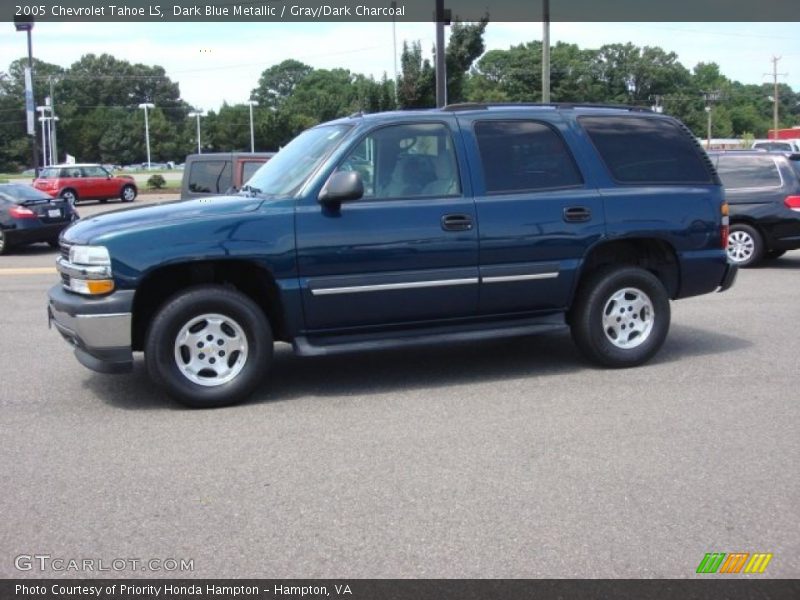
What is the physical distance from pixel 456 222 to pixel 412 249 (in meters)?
0.40

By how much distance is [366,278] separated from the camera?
237 inches

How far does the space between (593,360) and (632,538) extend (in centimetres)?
308

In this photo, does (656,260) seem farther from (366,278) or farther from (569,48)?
(569,48)

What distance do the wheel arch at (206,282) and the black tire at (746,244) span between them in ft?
30.2

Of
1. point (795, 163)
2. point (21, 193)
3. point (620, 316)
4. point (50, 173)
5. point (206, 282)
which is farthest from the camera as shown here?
point (50, 173)

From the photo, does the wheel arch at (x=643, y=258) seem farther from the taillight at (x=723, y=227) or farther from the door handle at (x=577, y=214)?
the taillight at (x=723, y=227)

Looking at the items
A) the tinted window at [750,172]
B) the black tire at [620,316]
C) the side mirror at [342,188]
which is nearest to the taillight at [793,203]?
the tinted window at [750,172]

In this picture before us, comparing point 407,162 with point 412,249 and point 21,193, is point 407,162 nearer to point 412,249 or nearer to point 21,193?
point 412,249

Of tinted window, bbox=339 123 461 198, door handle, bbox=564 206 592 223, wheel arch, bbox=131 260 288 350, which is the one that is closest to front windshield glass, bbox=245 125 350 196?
tinted window, bbox=339 123 461 198

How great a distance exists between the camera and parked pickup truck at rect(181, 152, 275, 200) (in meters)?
12.9

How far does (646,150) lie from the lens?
7.00 metres

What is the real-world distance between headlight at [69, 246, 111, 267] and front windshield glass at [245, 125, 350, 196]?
127 cm

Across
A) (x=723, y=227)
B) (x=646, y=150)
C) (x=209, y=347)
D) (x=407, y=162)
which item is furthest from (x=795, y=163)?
(x=209, y=347)

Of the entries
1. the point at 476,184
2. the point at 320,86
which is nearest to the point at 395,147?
the point at 476,184
